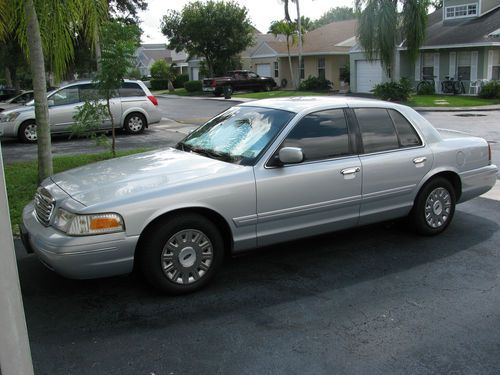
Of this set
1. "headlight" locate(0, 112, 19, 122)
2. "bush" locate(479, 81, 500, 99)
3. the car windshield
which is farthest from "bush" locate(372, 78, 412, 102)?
the car windshield

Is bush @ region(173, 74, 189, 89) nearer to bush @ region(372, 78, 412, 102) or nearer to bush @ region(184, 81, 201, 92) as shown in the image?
bush @ region(184, 81, 201, 92)

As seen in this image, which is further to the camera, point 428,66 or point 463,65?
point 428,66

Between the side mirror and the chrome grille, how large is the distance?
1970 millimetres

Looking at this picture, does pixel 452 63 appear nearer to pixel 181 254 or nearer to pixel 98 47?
pixel 98 47

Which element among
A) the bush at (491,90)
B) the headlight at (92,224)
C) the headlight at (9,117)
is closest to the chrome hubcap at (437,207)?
the headlight at (92,224)

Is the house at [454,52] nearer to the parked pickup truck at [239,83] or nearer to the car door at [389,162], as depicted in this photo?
the parked pickup truck at [239,83]

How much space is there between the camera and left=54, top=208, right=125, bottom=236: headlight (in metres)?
4.10

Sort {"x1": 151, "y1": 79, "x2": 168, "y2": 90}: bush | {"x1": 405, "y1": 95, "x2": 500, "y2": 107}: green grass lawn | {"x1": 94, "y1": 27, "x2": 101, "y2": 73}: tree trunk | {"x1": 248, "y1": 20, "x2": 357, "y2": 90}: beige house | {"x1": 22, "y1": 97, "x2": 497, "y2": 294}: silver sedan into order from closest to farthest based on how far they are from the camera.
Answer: {"x1": 22, "y1": 97, "x2": 497, "y2": 294}: silver sedan
{"x1": 94, "y1": 27, "x2": 101, "y2": 73}: tree trunk
{"x1": 405, "y1": 95, "x2": 500, "y2": 107}: green grass lawn
{"x1": 248, "y1": 20, "x2": 357, "y2": 90}: beige house
{"x1": 151, "y1": 79, "x2": 168, "y2": 90}: bush

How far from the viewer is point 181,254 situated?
14.5ft

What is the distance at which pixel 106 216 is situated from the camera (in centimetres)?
→ 412

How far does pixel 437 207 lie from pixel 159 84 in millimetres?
49240

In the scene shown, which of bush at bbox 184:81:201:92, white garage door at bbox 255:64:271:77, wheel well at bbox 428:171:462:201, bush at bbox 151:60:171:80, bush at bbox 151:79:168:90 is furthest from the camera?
bush at bbox 151:60:171:80

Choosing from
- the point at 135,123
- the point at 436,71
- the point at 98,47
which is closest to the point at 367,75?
A: the point at 436,71

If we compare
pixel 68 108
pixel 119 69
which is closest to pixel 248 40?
pixel 68 108
